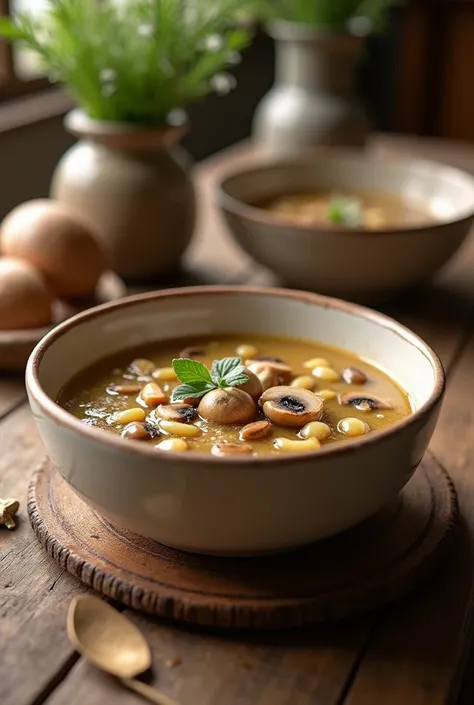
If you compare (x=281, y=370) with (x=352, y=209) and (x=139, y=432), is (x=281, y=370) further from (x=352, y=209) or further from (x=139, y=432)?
(x=352, y=209)

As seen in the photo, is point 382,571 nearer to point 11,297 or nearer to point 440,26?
point 11,297

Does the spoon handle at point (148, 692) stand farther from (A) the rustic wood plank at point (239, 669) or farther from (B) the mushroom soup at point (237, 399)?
(B) the mushroom soup at point (237, 399)

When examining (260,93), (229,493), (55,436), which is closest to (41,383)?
(55,436)

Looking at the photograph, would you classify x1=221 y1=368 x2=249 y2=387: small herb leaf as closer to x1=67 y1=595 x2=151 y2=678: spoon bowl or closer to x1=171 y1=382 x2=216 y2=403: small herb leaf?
x1=171 y1=382 x2=216 y2=403: small herb leaf

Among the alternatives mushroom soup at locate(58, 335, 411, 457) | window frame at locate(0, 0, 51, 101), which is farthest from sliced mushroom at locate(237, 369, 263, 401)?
window frame at locate(0, 0, 51, 101)

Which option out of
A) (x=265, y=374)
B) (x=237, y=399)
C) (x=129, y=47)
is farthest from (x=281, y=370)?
(x=129, y=47)

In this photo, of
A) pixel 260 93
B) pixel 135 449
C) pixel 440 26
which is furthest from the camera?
pixel 440 26
